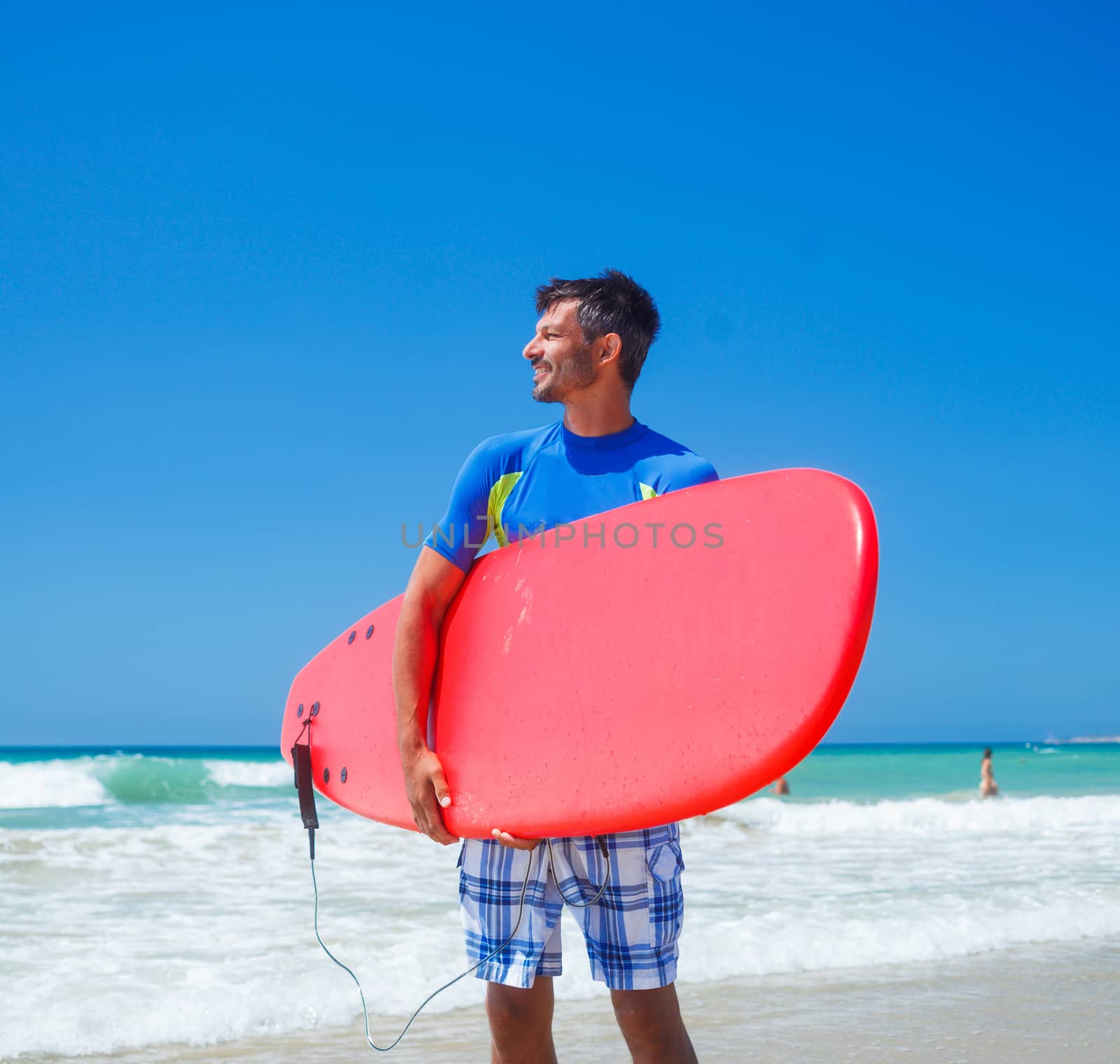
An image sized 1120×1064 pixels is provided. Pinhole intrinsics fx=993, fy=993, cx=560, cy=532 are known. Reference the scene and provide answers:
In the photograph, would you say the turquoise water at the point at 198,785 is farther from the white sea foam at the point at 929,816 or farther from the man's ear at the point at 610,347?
the man's ear at the point at 610,347

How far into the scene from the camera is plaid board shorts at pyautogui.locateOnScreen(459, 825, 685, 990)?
1.57 m

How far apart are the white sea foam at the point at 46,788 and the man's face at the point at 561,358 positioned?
14.4 meters

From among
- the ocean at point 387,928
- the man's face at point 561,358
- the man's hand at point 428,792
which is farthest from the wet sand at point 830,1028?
the man's face at point 561,358

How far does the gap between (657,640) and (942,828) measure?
10.4 meters

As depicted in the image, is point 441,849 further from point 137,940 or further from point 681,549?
point 681,549

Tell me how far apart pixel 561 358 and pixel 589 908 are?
933mm

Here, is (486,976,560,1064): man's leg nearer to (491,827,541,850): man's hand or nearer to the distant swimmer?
(491,827,541,850): man's hand

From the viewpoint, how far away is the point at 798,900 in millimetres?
5223

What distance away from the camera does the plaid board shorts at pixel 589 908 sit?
1574 mm

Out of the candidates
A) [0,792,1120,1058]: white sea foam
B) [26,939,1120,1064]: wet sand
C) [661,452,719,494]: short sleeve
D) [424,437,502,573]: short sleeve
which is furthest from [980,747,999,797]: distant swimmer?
[424,437,502,573]: short sleeve

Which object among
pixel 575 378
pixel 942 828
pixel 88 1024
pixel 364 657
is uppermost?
pixel 575 378

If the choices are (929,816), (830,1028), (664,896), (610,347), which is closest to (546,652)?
(664,896)

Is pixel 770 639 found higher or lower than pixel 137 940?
higher

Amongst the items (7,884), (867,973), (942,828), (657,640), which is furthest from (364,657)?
(942,828)
